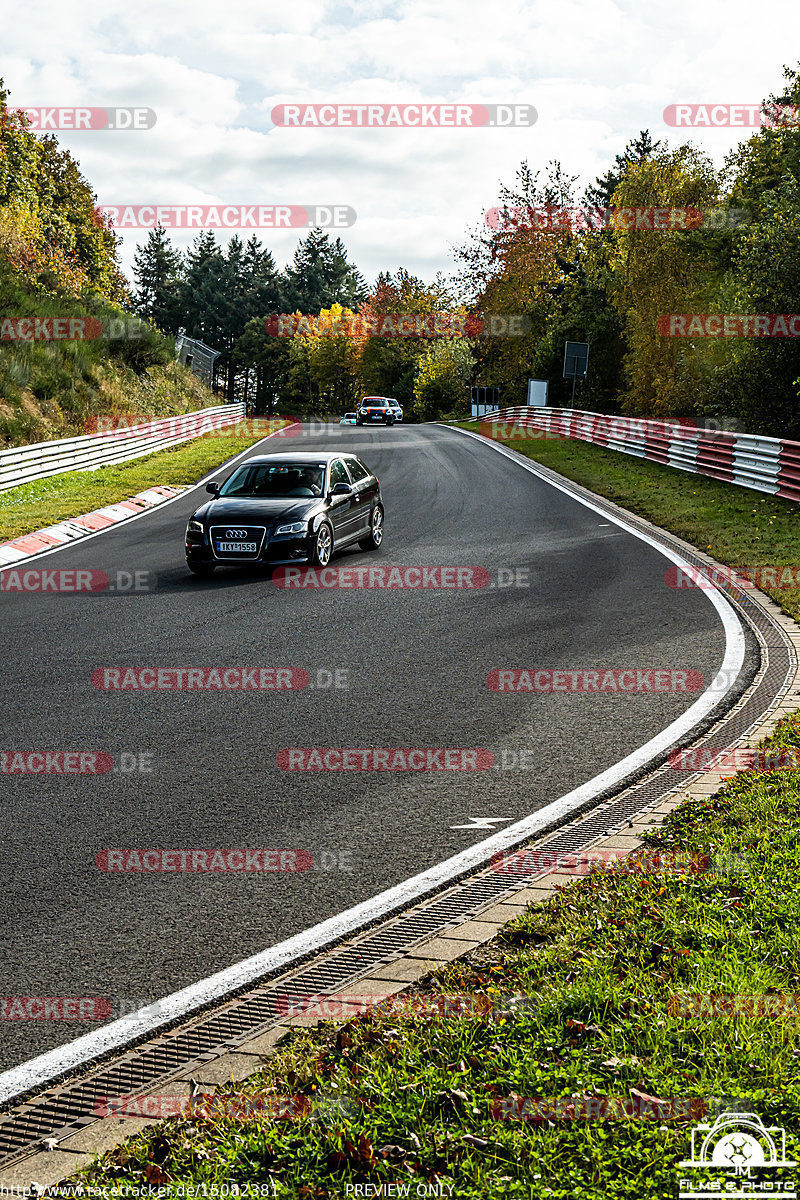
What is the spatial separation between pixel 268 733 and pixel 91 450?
2099 cm

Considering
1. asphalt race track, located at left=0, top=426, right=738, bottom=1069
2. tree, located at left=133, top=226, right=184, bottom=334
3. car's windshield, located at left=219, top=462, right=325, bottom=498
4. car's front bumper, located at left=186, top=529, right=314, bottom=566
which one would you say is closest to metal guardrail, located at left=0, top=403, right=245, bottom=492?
asphalt race track, located at left=0, top=426, right=738, bottom=1069

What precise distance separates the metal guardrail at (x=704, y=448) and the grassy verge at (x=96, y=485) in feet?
38.2

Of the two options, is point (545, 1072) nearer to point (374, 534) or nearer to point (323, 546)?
point (323, 546)

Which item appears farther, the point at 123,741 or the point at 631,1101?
the point at 123,741

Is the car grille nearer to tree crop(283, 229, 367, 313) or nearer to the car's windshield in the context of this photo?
the car's windshield

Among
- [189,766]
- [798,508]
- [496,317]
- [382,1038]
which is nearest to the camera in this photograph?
[382,1038]

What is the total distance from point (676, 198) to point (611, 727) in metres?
41.6

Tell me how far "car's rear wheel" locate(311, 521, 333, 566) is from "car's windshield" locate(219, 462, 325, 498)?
1.78 feet

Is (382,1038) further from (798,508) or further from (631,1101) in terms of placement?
(798,508)

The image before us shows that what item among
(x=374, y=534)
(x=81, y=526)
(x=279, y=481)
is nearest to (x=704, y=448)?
(x=374, y=534)

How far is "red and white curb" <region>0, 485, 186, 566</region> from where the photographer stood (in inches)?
623

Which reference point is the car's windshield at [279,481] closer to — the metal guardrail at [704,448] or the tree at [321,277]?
the metal guardrail at [704,448]

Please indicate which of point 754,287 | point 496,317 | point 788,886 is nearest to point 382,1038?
point 788,886

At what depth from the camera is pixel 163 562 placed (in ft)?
49.9
